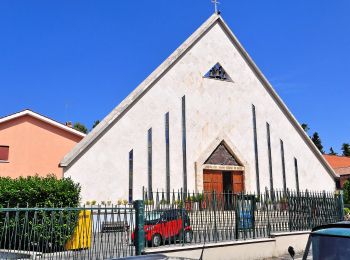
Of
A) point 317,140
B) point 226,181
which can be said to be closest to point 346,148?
point 317,140

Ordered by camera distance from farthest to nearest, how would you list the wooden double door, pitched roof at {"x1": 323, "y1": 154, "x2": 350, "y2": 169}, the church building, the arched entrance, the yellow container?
pitched roof at {"x1": 323, "y1": 154, "x2": 350, "y2": 169} < the wooden double door < the arched entrance < the church building < the yellow container

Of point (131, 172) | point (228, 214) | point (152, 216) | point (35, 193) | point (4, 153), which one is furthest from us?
point (4, 153)

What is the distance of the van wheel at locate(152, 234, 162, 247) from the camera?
11436mm

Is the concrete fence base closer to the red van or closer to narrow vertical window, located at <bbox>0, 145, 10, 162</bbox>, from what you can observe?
the red van

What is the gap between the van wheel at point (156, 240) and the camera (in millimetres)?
11436

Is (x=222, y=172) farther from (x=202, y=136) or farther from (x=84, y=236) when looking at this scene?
(x=84, y=236)

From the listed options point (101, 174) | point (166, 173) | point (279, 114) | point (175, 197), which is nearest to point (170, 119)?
point (166, 173)

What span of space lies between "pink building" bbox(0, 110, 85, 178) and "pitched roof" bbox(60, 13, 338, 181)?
9687 mm

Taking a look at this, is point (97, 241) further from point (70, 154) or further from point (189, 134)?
point (189, 134)

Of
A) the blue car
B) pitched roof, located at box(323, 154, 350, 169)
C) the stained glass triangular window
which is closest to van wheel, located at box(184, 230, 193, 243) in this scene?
the blue car

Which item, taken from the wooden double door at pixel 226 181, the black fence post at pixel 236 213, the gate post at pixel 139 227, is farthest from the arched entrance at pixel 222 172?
the gate post at pixel 139 227

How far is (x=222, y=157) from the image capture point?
25.3 m

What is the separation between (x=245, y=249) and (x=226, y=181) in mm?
12818

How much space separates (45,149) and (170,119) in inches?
454
